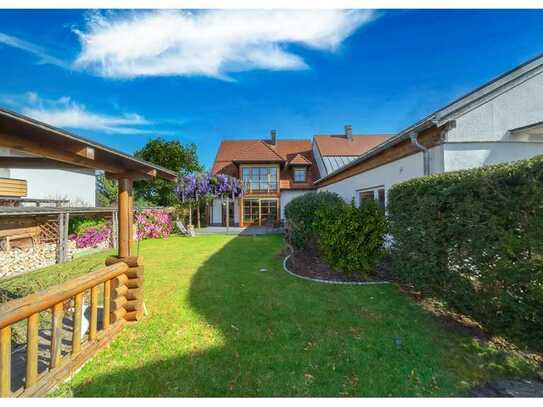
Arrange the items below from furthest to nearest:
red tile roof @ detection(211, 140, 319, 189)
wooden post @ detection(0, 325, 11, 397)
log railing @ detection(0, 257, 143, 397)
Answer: red tile roof @ detection(211, 140, 319, 189) < log railing @ detection(0, 257, 143, 397) < wooden post @ detection(0, 325, 11, 397)

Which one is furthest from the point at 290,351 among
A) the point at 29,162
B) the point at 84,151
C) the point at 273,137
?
the point at 273,137

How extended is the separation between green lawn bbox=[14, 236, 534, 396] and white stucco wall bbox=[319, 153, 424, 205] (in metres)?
2.88

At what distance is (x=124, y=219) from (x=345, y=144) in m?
20.0

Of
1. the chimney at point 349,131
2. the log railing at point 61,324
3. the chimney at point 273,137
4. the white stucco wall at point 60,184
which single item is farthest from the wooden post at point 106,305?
the chimney at point 273,137

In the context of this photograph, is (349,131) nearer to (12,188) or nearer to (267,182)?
(267,182)

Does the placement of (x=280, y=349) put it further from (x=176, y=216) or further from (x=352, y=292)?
(x=176, y=216)

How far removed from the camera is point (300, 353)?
2.81m

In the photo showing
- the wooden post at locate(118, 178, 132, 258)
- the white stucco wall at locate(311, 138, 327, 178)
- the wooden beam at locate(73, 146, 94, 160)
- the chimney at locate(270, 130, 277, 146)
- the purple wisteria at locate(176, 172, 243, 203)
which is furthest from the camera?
the chimney at locate(270, 130, 277, 146)

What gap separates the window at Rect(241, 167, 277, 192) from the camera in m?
20.5

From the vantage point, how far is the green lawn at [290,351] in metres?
2.30

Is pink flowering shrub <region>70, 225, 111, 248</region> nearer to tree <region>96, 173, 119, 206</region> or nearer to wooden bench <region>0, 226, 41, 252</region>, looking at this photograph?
wooden bench <region>0, 226, 41, 252</region>

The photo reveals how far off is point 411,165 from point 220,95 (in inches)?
366

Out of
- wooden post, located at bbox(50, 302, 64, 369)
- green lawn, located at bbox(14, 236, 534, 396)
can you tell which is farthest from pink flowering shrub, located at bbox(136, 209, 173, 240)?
wooden post, located at bbox(50, 302, 64, 369)
